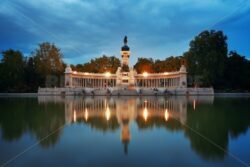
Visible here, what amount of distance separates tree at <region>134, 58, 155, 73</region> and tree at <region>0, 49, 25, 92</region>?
38910 mm

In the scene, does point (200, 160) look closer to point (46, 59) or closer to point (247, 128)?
point (247, 128)

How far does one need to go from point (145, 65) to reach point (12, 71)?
43419 mm

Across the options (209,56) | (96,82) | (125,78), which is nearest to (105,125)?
(209,56)

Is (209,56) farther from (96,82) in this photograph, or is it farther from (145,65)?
(145,65)

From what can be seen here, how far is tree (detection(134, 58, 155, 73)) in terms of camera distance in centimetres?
10010

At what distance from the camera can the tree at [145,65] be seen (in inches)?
3941

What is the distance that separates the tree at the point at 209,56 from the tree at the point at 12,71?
42952mm

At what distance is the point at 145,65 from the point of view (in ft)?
336

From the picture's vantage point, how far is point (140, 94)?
60.3m

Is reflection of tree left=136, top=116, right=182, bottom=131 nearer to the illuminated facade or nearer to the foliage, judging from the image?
the illuminated facade

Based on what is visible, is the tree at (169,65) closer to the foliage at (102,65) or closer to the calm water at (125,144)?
the foliage at (102,65)

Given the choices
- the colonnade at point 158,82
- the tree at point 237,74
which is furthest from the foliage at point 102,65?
the tree at point 237,74

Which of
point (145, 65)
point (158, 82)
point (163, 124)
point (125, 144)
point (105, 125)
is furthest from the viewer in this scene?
point (145, 65)

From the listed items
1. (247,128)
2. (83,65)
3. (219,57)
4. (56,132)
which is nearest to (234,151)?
(247,128)
